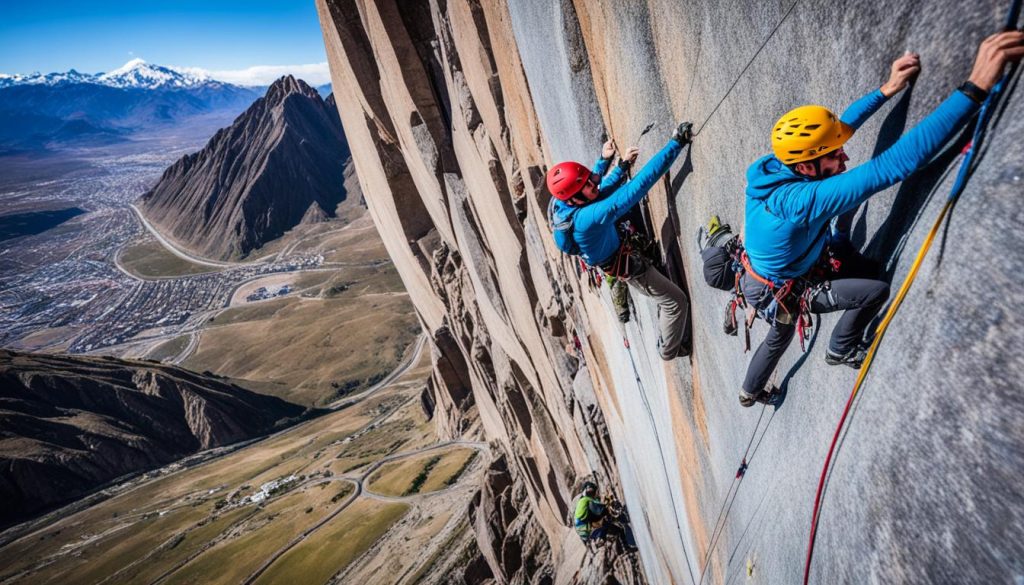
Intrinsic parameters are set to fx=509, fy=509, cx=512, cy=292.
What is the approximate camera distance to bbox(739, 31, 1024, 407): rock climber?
2.87m

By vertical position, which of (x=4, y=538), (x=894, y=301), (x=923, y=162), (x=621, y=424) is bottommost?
(x=4, y=538)

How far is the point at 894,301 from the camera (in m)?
3.64

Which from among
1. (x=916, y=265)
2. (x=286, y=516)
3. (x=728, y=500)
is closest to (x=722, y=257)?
(x=916, y=265)

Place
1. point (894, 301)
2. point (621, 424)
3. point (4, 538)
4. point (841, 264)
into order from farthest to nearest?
point (4, 538)
point (621, 424)
point (841, 264)
point (894, 301)

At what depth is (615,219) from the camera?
20.2ft

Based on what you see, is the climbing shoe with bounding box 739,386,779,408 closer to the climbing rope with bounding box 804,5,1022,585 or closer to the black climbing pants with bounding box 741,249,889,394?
the black climbing pants with bounding box 741,249,889,394

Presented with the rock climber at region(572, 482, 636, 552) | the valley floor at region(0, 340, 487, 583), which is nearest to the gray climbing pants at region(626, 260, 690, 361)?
the rock climber at region(572, 482, 636, 552)

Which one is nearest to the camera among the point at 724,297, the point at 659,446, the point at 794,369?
the point at 794,369

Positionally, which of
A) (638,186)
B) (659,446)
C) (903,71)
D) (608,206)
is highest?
(903,71)

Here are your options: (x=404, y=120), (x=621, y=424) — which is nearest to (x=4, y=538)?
(x=404, y=120)

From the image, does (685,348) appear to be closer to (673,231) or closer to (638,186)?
(673,231)

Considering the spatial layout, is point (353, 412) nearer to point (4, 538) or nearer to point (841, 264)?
point (4, 538)

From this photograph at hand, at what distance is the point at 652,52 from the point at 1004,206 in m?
4.26

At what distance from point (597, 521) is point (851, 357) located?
603 inches
